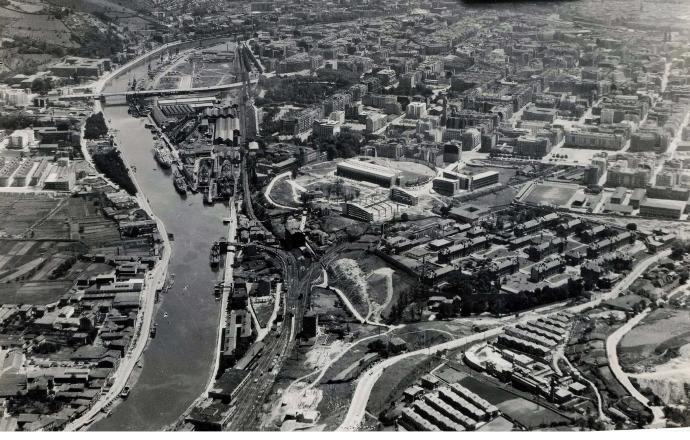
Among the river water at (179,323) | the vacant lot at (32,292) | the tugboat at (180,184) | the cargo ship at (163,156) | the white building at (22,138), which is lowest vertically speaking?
the river water at (179,323)

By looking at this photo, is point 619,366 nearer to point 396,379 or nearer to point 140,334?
point 396,379

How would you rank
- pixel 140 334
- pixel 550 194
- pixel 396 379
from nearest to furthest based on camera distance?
pixel 396 379 → pixel 140 334 → pixel 550 194

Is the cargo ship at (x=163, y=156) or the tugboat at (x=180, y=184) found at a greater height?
the cargo ship at (x=163, y=156)

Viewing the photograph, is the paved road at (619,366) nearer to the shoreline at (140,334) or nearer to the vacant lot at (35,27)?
the shoreline at (140,334)

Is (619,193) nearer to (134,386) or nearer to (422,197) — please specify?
(422,197)

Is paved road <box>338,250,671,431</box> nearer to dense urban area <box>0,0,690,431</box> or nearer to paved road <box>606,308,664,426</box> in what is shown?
dense urban area <box>0,0,690,431</box>

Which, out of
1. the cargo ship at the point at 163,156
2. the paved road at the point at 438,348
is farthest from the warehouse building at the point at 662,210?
the cargo ship at the point at 163,156

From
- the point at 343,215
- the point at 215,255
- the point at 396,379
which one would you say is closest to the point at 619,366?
the point at 396,379
